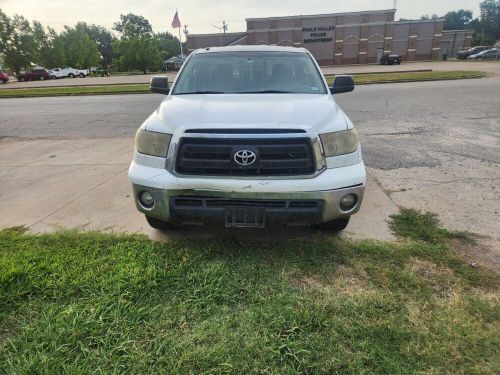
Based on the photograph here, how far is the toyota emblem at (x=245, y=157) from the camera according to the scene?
275 centimetres

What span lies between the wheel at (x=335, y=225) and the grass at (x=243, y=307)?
0.44 ft

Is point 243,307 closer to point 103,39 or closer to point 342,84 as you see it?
point 342,84

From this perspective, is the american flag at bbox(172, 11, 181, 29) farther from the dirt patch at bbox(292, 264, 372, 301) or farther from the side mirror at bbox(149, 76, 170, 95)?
the dirt patch at bbox(292, 264, 372, 301)

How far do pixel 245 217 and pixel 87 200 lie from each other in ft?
8.26

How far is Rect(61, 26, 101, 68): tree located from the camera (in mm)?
61812

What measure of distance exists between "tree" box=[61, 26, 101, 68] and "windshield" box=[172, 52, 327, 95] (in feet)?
225

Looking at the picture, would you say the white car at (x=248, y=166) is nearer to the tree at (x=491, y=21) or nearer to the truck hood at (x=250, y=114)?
the truck hood at (x=250, y=114)

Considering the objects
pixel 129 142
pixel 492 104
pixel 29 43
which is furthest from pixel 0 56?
pixel 492 104

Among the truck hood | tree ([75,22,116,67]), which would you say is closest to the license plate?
the truck hood

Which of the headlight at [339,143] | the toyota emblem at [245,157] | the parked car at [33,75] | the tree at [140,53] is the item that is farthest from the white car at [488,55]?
the toyota emblem at [245,157]

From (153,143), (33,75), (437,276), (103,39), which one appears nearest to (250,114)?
(153,143)

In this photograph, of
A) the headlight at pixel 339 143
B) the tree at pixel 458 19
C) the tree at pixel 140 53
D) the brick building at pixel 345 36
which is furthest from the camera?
the tree at pixel 458 19

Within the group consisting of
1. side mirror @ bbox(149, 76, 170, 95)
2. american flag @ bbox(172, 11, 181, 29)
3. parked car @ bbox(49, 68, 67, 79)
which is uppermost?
american flag @ bbox(172, 11, 181, 29)

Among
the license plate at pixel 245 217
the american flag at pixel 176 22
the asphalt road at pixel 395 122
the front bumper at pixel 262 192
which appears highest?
the american flag at pixel 176 22
